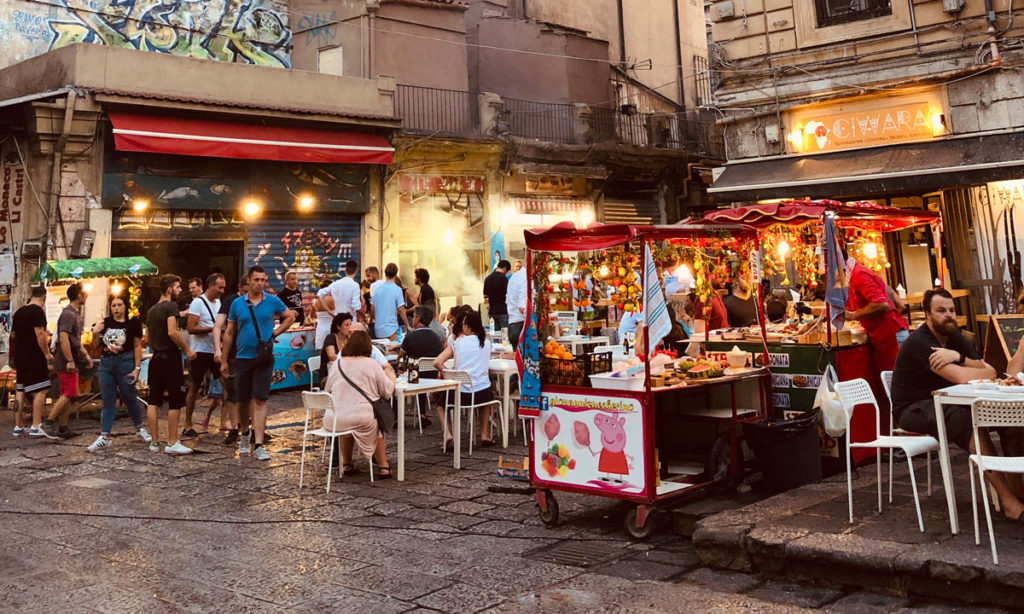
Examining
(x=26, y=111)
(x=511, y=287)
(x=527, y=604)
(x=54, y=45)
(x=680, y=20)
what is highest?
(x=680, y=20)

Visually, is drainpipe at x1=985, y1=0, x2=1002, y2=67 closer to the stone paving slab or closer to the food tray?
the stone paving slab

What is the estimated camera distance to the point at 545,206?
20.6m

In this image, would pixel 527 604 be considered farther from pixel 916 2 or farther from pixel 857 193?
pixel 916 2

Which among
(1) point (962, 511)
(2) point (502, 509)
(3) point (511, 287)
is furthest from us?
(3) point (511, 287)

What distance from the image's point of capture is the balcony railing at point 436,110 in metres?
18.4

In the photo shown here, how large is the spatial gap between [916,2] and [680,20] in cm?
1295

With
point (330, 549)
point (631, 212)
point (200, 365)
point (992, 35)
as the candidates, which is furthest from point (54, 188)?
point (992, 35)

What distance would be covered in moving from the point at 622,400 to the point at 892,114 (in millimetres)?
10017

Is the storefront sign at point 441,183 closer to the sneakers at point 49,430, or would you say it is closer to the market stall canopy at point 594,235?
the sneakers at point 49,430

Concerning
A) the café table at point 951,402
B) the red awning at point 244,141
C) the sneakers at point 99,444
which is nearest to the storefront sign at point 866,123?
the red awning at point 244,141

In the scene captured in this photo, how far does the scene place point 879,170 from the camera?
41.9ft

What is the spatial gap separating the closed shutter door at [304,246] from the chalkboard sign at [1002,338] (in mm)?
12237

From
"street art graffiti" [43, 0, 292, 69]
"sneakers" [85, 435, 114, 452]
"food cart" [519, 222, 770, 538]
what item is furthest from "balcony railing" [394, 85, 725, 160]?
"food cart" [519, 222, 770, 538]

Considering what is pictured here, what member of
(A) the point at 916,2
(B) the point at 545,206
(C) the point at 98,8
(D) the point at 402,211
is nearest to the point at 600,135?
(B) the point at 545,206
